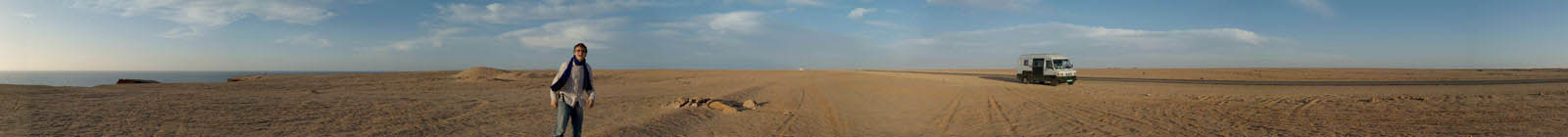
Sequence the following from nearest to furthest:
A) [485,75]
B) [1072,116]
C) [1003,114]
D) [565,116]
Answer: [565,116], [1072,116], [1003,114], [485,75]

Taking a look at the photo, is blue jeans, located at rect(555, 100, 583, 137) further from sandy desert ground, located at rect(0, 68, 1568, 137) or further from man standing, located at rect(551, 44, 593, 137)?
sandy desert ground, located at rect(0, 68, 1568, 137)

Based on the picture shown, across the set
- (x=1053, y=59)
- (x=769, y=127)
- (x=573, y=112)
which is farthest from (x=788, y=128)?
(x=1053, y=59)

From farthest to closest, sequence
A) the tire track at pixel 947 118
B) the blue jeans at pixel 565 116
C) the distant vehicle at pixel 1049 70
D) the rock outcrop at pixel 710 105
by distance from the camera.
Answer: the distant vehicle at pixel 1049 70
the rock outcrop at pixel 710 105
the tire track at pixel 947 118
the blue jeans at pixel 565 116

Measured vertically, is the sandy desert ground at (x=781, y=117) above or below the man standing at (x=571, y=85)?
below

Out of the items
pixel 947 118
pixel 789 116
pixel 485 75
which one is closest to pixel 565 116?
pixel 789 116

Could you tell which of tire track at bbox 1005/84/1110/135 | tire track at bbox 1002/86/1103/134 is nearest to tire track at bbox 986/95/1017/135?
tire track at bbox 1002/86/1103/134

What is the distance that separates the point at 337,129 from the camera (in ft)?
24.5

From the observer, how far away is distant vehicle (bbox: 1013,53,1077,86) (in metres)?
24.0

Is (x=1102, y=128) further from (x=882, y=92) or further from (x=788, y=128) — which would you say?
(x=882, y=92)

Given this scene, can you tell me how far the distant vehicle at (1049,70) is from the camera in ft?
78.8

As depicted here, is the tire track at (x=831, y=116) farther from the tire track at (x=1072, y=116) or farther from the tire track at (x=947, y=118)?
the tire track at (x=1072, y=116)

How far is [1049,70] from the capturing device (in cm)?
2419

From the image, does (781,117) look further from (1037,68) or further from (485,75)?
(485,75)

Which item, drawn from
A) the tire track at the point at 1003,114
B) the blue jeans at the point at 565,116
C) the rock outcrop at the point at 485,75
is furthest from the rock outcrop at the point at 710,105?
the rock outcrop at the point at 485,75
